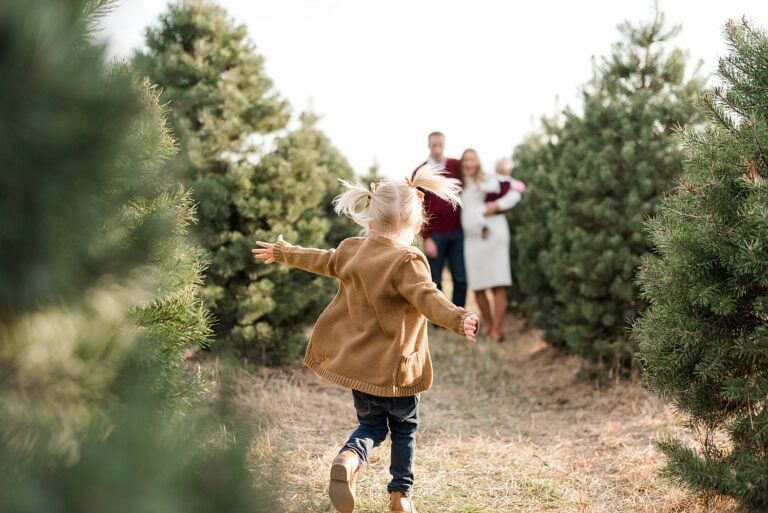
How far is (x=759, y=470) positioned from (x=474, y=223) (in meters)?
6.08

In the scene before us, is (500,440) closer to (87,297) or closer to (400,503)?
(400,503)

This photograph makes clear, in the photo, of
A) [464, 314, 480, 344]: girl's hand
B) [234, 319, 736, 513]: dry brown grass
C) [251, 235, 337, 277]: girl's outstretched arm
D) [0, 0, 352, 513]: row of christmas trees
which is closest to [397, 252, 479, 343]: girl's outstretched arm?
[464, 314, 480, 344]: girl's hand

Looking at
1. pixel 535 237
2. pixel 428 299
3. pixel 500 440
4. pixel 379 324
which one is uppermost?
pixel 535 237

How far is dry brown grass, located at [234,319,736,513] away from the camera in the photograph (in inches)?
156

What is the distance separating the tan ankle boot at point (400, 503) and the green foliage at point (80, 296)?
80.2 inches

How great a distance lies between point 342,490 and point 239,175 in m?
3.69

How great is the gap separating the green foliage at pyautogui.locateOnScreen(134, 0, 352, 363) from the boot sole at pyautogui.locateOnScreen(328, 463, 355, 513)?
3.04 m

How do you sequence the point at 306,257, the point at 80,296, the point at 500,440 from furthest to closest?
the point at 500,440, the point at 306,257, the point at 80,296

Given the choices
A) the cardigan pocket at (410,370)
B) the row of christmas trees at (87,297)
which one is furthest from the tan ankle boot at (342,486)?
the row of christmas trees at (87,297)

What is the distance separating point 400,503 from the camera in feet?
11.8

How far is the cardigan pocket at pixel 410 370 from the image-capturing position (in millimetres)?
3533

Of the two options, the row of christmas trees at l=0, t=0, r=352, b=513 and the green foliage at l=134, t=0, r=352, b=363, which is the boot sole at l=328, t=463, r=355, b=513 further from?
the green foliage at l=134, t=0, r=352, b=363

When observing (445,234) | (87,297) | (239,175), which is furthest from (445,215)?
(87,297)

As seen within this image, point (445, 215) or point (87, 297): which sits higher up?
point (445, 215)
